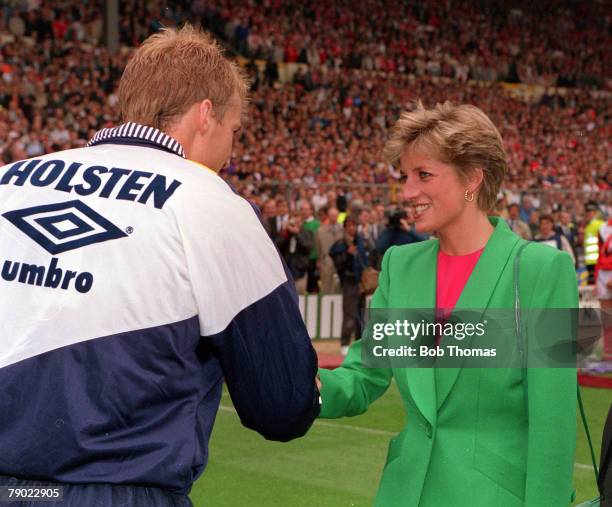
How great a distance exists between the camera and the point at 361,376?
10.3 feet

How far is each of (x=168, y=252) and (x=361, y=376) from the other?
1276 mm

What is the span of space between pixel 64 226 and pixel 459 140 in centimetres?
146

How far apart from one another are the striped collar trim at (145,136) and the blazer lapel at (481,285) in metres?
1.09

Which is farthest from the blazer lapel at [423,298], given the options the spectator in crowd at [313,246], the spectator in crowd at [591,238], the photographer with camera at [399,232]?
the spectator in crowd at [313,246]

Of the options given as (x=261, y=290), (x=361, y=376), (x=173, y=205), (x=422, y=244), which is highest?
(x=173, y=205)

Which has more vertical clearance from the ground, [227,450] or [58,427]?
[58,427]

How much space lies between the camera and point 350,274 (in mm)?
14141

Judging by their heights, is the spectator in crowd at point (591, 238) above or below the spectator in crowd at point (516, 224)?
below

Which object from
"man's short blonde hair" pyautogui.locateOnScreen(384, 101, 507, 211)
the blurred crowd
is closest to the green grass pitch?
"man's short blonde hair" pyautogui.locateOnScreen(384, 101, 507, 211)

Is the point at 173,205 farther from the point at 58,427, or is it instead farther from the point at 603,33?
the point at 603,33

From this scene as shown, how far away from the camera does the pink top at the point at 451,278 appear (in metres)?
3.06

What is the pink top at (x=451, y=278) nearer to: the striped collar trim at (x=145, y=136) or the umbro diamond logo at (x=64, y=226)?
the striped collar trim at (x=145, y=136)

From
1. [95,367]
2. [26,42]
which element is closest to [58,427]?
[95,367]

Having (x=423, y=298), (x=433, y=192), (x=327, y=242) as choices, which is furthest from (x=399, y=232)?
(x=423, y=298)
